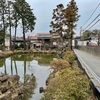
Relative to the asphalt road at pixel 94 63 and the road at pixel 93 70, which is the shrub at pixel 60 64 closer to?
the road at pixel 93 70

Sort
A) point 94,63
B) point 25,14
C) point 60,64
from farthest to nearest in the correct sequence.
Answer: point 25,14
point 60,64
point 94,63

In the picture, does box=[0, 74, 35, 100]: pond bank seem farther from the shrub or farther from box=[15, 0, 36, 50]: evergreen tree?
box=[15, 0, 36, 50]: evergreen tree

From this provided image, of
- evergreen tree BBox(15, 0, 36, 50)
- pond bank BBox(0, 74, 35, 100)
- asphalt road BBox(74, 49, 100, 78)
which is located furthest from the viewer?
evergreen tree BBox(15, 0, 36, 50)

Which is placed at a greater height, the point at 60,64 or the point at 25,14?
the point at 25,14

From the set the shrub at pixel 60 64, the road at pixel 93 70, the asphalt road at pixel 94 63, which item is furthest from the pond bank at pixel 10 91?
the asphalt road at pixel 94 63

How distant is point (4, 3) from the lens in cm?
2592

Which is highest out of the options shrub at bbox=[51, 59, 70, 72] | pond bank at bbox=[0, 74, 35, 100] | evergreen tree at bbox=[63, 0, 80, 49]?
evergreen tree at bbox=[63, 0, 80, 49]

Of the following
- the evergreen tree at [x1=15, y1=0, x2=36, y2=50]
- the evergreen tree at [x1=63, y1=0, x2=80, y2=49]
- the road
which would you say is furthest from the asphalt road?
the evergreen tree at [x1=15, y1=0, x2=36, y2=50]

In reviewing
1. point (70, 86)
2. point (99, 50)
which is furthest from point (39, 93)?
point (99, 50)

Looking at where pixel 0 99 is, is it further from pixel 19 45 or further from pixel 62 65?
pixel 19 45

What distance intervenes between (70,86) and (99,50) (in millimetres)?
7994

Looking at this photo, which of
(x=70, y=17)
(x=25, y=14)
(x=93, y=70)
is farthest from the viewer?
(x=25, y=14)

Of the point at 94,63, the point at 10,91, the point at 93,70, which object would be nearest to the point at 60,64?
the point at 94,63

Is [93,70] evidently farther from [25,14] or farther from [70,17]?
[25,14]
